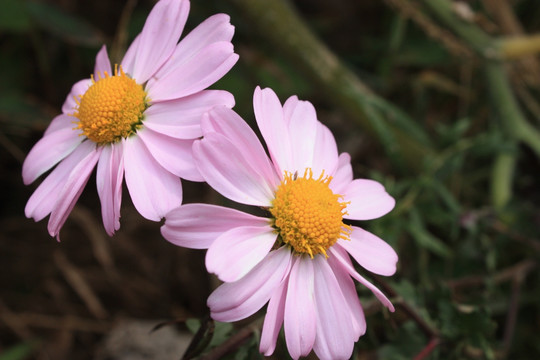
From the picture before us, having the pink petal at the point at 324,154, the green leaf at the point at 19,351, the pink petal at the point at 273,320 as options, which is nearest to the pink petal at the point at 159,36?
the pink petal at the point at 324,154

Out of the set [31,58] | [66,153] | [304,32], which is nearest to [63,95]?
[31,58]

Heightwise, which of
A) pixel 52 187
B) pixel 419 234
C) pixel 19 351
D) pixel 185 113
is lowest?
pixel 19 351

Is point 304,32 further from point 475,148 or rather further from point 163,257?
point 163,257

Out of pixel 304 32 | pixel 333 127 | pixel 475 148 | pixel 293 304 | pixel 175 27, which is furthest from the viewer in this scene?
pixel 333 127

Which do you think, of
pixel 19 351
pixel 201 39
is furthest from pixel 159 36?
pixel 19 351

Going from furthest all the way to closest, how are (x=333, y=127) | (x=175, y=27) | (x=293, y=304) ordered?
(x=333, y=127) → (x=175, y=27) → (x=293, y=304)

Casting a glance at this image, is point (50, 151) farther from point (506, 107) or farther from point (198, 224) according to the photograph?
point (506, 107)

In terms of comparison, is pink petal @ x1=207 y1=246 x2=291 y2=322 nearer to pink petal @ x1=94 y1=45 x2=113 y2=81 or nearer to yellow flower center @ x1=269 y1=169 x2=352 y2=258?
yellow flower center @ x1=269 y1=169 x2=352 y2=258
